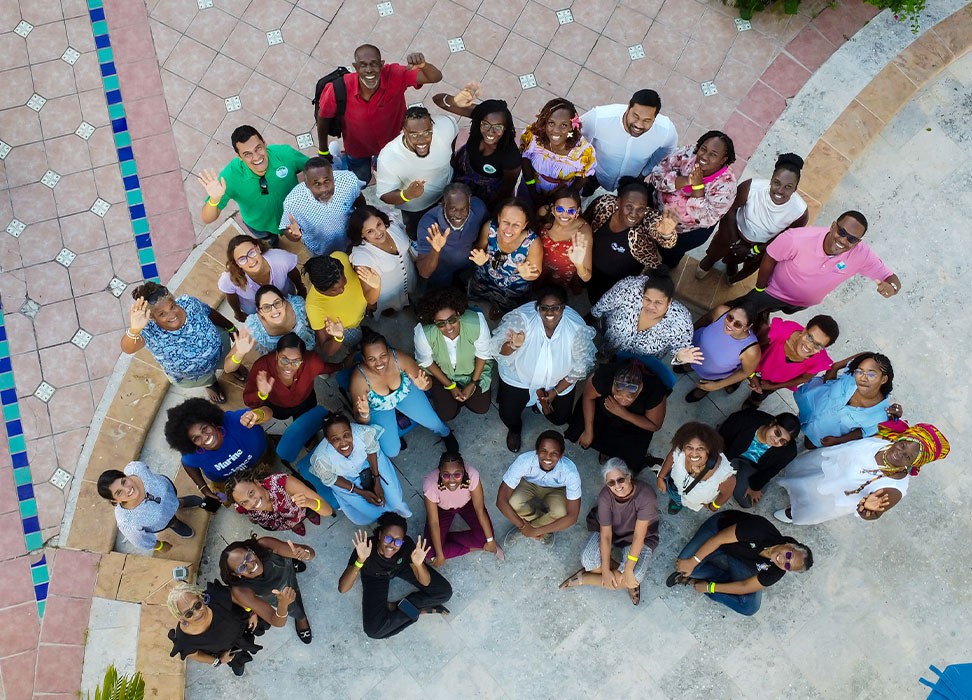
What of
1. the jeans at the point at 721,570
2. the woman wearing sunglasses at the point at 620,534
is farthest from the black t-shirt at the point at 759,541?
the woman wearing sunglasses at the point at 620,534

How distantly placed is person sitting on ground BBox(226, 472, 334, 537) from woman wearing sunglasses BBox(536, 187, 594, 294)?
2247mm

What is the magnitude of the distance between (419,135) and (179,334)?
201cm

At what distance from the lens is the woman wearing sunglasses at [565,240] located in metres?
4.72

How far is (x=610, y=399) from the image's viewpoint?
5145 millimetres

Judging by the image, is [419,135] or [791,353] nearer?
[419,135]

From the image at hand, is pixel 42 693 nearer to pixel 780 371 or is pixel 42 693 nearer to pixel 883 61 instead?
pixel 780 371

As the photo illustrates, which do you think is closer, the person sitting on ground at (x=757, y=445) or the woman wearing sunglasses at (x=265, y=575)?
the woman wearing sunglasses at (x=265, y=575)

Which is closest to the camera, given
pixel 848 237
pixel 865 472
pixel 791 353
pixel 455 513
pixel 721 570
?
pixel 848 237

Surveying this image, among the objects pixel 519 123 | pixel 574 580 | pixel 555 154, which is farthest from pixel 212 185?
pixel 574 580

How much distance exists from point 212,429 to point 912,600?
17.6 ft

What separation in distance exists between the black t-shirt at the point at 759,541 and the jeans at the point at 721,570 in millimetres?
154

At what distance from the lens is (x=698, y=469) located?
504 centimetres

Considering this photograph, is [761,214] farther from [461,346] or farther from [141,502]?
[141,502]

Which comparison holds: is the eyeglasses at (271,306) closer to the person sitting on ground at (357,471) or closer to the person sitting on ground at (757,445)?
the person sitting on ground at (357,471)
